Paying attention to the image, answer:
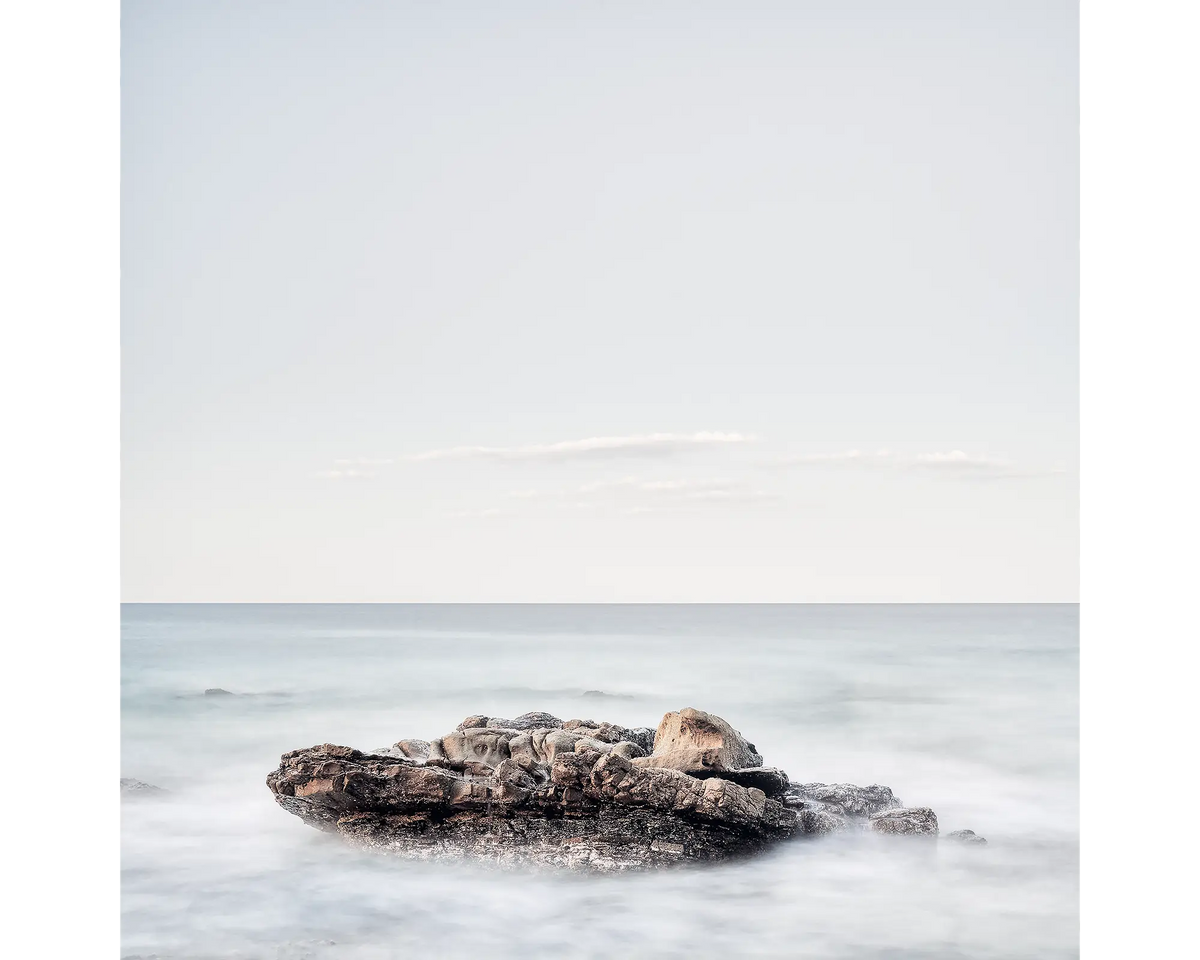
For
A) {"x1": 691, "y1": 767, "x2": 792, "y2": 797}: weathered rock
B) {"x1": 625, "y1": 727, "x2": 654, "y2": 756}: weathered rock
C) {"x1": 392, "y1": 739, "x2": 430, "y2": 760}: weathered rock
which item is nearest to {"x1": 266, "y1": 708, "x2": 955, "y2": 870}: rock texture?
{"x1": 691, "y1": 767, "x2": 792, "y2": 797}: weathered rock

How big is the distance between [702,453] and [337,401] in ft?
11.7

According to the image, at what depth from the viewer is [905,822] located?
3.59 m

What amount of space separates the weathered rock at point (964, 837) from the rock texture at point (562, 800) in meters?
0.16

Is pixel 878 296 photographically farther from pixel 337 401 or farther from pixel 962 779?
pixel 337 401

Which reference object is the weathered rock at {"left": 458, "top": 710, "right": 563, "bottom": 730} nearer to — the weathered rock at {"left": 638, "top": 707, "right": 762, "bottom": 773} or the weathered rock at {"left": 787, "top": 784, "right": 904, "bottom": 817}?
the weathered rock at {"left": 638, "top": 707, "right": 762, "bottom": 773}

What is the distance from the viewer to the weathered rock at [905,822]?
3545 millimetres

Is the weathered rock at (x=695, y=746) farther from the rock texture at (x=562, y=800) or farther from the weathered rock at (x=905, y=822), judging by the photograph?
the weathered rock at (x=905, y=822)

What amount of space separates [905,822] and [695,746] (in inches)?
36.1

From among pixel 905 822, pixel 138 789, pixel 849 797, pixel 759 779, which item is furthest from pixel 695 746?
pixel 138 789

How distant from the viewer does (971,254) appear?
16.1 feet

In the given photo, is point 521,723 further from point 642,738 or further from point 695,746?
point 695,746

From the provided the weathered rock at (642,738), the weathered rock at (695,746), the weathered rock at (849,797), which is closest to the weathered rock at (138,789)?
the weathered rock at (642,738)
